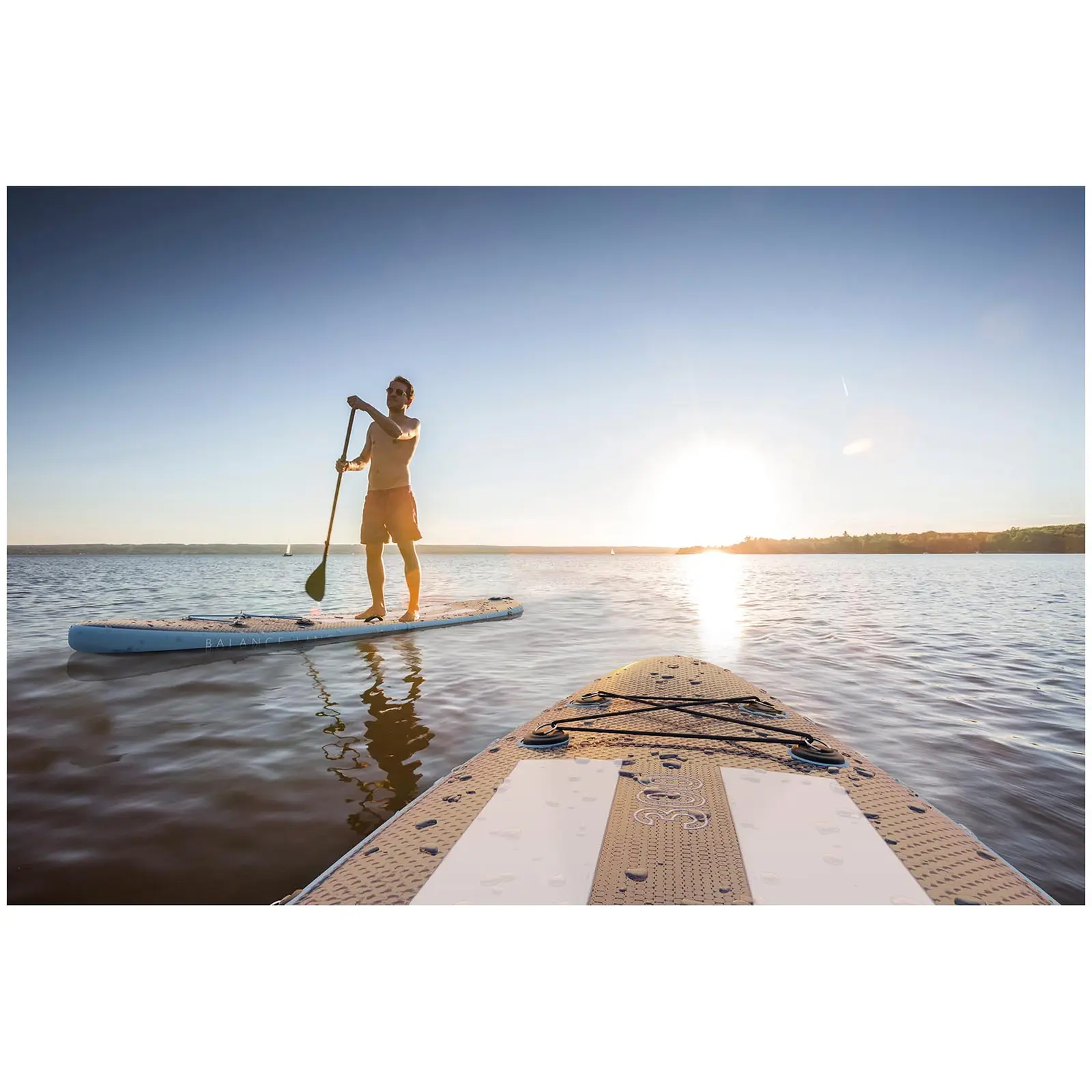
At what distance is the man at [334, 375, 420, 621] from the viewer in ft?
26.6

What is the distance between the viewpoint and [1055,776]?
3562 mm

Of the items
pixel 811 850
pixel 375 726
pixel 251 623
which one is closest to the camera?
pixel 811 850

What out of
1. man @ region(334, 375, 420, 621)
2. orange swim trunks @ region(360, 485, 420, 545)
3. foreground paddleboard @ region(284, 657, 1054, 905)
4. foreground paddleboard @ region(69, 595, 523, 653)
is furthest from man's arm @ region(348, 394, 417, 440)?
foreground paddleboard @ region(284, 657, 1054, 905)

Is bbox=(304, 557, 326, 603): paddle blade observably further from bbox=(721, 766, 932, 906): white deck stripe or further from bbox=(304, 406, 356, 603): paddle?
bbox=(721, 766, 932, 906): white deck stripe

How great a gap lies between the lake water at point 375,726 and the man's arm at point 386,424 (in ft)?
9.89

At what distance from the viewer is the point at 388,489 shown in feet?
27.7

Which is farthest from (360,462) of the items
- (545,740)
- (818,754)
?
(818,754)

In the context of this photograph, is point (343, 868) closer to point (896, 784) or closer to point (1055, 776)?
point (896, 784)

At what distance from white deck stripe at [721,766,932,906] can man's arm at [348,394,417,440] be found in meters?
6.39

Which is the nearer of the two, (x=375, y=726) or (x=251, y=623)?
(x=375, y=726)

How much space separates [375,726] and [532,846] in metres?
2.68

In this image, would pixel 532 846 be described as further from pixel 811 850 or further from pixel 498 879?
pixel 811 850

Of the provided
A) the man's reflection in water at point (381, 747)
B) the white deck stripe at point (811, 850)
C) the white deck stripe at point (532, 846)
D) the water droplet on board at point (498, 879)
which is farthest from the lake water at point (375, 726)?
the white deck stripe at point (811, 850)

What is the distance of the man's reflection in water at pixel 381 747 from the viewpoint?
308cm
